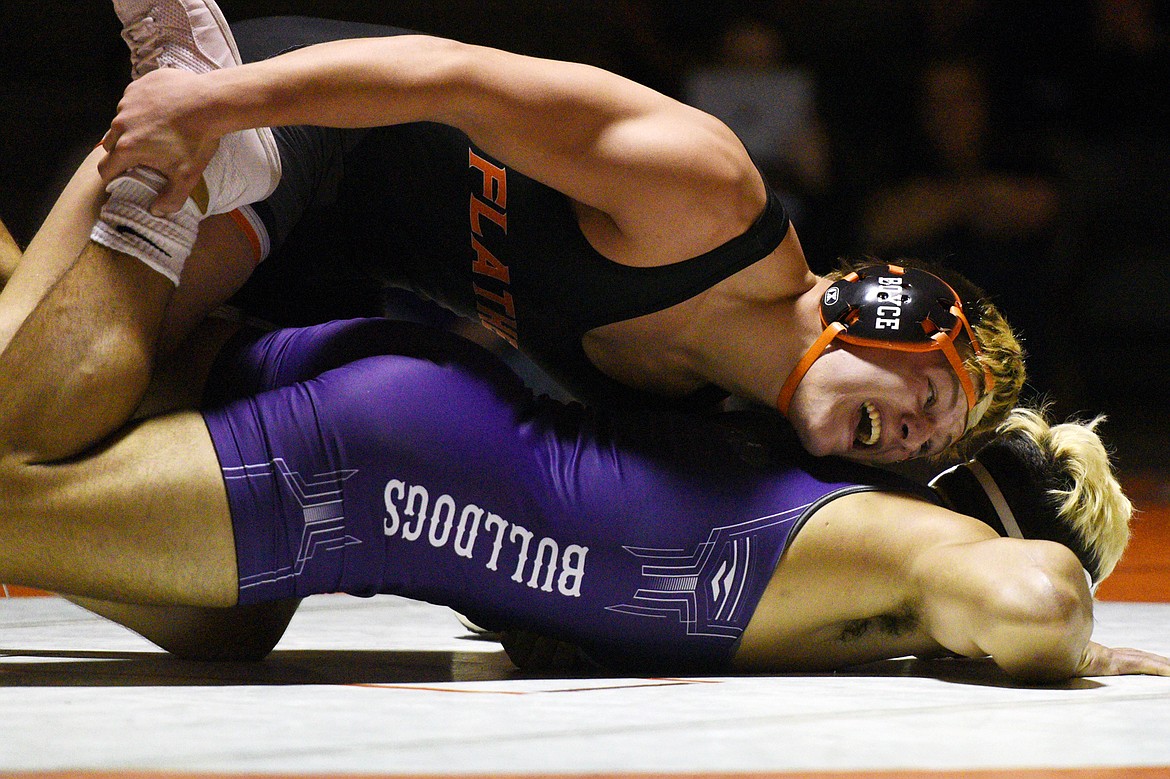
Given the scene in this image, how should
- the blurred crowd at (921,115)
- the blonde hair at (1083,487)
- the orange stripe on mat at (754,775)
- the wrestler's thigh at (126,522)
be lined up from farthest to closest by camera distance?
the blurred crowd at (921,115) → the blonde hair at (1083,487) → the wrestler's thigh at (126,522) → the orange stripe on mat at (754,775)

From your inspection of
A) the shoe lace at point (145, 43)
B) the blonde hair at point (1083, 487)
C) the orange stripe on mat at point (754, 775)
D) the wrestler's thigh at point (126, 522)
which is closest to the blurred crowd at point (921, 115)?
the blonde hair at point (1083, 487)

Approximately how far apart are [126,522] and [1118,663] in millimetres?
1213

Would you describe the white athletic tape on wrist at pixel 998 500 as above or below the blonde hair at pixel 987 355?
below

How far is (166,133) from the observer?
1.76 meters

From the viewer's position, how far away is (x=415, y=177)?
2.12 metres

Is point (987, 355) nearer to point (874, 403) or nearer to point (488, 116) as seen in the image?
point (874, 403)

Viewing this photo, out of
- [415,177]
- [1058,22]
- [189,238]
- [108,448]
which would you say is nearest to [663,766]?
[108,448]

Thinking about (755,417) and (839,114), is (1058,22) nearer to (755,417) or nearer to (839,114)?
(839,114)

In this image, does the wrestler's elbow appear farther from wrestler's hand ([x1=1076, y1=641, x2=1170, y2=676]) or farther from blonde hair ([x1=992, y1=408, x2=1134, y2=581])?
blonde hair ([x1=992, y1=408, x2=1134, y2=581])

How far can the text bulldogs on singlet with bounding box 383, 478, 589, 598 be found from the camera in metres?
1.80

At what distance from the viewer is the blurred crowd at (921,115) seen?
507cm

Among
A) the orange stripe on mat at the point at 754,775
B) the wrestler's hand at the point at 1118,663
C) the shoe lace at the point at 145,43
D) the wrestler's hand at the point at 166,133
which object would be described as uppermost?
the shoe lace at the point at 145,43

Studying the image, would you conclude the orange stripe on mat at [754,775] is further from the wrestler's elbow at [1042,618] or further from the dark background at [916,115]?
the dark background at [916,115]

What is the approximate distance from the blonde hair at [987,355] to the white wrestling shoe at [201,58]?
839mm
